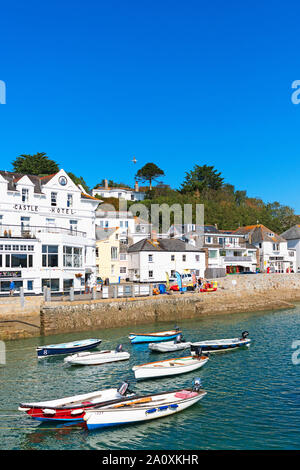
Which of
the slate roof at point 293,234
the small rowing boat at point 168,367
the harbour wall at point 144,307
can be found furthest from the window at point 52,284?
the slate roof at point 293,234

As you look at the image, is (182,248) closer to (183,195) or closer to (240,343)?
(240,343)

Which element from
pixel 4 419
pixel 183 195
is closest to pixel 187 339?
pixel 4 419

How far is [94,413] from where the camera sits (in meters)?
17.6

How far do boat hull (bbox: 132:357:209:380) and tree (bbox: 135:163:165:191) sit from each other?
103m

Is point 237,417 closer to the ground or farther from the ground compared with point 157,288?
closer to the ground

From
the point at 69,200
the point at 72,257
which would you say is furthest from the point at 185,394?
the point at 69,200

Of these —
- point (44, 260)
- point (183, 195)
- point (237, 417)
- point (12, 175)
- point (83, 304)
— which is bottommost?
point (237, 417)

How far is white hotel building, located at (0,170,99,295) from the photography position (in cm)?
4134

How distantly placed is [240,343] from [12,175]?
1407 inches

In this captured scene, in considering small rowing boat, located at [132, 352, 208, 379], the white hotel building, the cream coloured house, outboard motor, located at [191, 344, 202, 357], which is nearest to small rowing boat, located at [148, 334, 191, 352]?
outboard motor, located at [191, 344, 202, 357]

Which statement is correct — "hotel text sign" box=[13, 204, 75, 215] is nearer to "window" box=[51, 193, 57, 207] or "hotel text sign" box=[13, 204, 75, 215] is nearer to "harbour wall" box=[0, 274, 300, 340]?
"window" box=[51, 193, 57, 207]

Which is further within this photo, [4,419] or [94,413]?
[4,419]

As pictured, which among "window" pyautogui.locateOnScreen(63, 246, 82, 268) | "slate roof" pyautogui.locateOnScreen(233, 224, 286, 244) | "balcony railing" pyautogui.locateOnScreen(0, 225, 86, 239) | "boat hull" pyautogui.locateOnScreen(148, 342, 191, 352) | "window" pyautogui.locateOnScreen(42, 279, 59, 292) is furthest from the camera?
"slate roof" pyautogui.locateOnScreen(233, 224, 286, 244)

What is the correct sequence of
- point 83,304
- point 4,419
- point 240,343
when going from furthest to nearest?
1. point 83,304
2. point 240,343
3. point 4,419
